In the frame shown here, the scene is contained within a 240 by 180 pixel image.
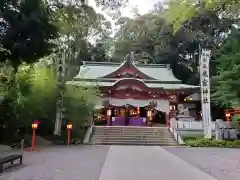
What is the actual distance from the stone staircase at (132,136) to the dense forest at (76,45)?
76.1 inches

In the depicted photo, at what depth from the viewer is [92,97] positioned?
1905cm

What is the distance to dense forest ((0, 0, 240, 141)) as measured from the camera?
470 centimetres

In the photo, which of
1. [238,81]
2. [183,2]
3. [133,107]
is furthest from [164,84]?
[183,2]

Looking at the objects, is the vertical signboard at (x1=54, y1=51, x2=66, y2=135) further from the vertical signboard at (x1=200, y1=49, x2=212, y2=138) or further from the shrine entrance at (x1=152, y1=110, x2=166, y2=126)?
the shrine entrance at (x1=152, y1=110, x2=166, y2=126)

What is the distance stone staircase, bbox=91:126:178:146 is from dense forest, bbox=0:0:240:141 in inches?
76.1

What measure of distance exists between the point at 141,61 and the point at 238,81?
23.5 metres

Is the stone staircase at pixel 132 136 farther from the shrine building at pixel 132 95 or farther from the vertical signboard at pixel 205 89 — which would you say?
the shrine building at pixel 132 95

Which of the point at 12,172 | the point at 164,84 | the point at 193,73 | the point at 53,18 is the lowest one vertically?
the point at 12,172

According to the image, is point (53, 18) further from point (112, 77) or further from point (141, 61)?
point (141, 61)

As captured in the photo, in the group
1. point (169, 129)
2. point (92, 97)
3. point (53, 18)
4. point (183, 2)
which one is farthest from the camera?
point (169, 129)

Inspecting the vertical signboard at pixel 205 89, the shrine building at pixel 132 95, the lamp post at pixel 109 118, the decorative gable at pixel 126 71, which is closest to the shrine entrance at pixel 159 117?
the shrine building at pixel 132 95

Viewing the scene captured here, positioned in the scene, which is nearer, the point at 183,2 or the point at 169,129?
the point at 183,2

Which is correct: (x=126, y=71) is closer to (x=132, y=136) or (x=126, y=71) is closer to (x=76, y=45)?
(x=76, y=45)

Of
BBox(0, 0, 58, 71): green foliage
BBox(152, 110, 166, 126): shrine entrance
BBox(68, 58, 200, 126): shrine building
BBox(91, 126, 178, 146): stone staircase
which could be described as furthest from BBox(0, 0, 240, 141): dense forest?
BBox(152, 110, 166, 126): shrine entrance
